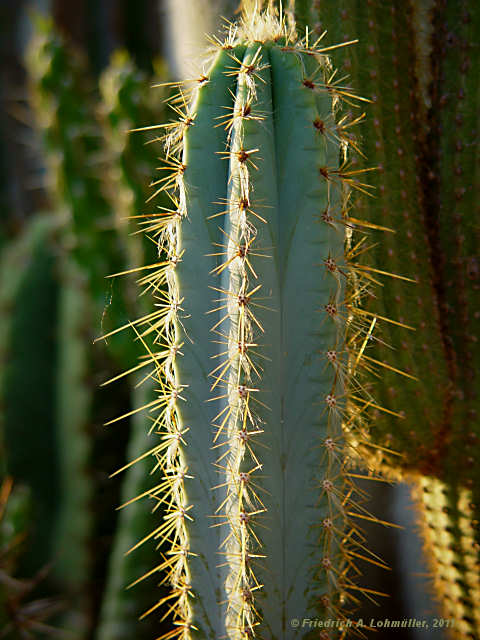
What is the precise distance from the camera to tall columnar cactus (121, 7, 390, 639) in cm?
70

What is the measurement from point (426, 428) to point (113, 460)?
0.97 metres

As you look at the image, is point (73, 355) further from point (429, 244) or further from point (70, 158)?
point (429, 244)

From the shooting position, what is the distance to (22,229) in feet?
8.75

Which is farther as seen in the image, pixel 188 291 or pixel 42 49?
pixel 42 49

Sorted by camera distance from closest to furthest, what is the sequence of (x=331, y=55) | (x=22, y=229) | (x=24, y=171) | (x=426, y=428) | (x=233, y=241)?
(x=233, y=241) → (x=331, y=55) → (x=426, y=428) → (x=22, y=229) → (x=24, y=171)

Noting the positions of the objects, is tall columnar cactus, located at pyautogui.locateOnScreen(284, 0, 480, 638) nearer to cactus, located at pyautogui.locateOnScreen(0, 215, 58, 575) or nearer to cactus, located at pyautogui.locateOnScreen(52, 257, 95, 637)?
cactus, located at pyautogui.locateOnScreen(52, 257, 95, 637)

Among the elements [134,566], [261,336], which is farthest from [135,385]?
[261,336]

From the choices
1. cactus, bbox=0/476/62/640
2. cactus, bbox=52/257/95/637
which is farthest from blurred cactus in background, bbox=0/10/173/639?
cactus, bbox=0/476/62/640

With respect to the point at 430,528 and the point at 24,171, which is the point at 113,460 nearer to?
the point at 430,528

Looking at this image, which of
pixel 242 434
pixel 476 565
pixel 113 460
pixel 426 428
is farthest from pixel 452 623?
pixel 113 460

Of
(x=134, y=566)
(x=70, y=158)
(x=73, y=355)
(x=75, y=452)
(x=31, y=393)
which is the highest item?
(x=70, y=158)

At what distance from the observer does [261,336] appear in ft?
2.35

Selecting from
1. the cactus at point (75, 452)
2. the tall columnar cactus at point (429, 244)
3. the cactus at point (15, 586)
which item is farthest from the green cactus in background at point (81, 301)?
the tall columnar cactus at point (429, 244)

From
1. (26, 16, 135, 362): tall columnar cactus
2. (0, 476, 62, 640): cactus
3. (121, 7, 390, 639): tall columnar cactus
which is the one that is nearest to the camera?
(121, 7, 390, 639): tall columnar cactus
